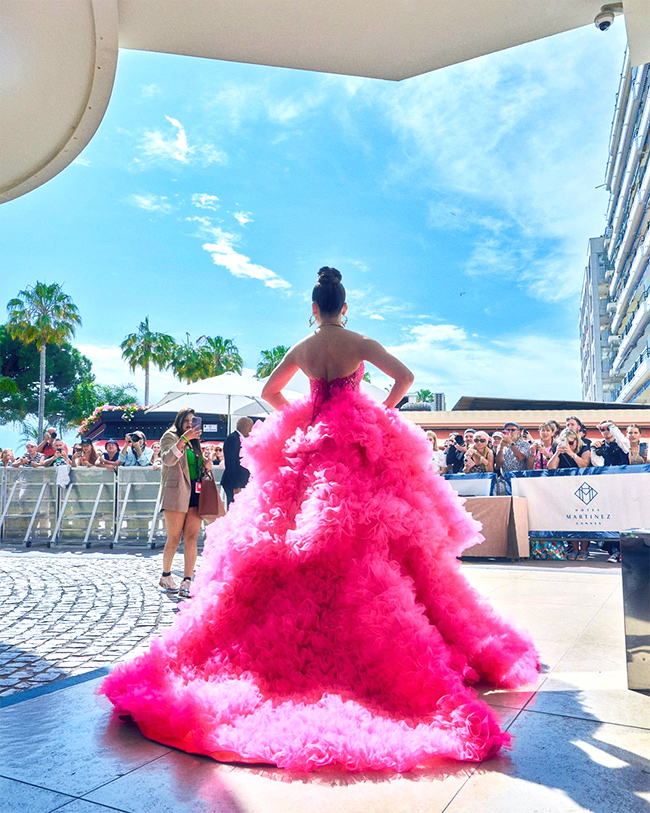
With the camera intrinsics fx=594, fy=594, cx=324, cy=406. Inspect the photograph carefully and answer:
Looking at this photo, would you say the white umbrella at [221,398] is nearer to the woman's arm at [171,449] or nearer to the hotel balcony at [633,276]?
the woman's arm at [171,449]

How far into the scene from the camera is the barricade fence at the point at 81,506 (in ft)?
34.4

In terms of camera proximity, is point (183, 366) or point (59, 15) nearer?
point (59, 15)

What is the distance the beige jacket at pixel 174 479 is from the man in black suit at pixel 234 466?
5.70 ft

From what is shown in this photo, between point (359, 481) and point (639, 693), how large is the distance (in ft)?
5.33

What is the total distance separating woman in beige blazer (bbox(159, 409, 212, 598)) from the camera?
588 cm

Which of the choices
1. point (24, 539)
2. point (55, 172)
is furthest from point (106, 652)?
point (24, 539)

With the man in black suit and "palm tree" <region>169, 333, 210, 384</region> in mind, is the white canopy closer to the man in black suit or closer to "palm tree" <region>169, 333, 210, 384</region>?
the man in black suit

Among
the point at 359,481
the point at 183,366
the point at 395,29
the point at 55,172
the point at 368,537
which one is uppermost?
the point at 183,366

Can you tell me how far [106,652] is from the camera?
381 centimetres

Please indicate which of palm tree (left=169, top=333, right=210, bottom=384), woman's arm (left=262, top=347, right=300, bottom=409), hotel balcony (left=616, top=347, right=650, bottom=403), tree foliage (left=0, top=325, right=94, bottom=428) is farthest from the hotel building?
woman's arm (left=262, top=347, right=300, bottom=409)

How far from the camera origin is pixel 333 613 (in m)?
2.54

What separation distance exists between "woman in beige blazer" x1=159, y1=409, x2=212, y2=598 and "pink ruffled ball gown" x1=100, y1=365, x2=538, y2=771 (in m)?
3.03

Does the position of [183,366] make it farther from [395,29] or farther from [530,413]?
[395,29]

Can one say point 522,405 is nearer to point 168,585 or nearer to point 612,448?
point 612,448
